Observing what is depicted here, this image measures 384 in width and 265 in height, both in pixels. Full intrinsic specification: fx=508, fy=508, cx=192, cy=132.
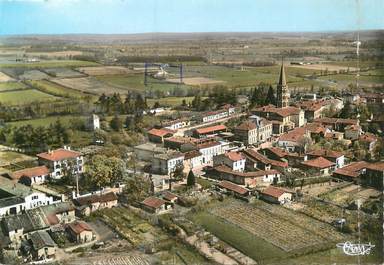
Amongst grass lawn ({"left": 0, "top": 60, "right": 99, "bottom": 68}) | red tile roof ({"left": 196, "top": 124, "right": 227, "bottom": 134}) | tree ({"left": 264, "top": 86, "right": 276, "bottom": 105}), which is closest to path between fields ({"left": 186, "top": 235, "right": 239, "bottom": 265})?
red tile roof ({"left": 196, "top": 124, "right": 227, "bottom": 134})

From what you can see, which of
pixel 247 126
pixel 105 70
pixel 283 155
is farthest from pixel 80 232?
pixel 105 70

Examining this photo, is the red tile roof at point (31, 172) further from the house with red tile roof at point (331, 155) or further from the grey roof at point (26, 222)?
the house with red tile roof at point (331, 155)

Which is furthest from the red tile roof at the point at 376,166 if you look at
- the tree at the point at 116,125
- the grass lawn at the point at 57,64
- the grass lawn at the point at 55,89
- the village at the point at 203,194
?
the grass lawn at the point at 57,64

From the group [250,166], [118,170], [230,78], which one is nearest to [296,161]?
[250,166]

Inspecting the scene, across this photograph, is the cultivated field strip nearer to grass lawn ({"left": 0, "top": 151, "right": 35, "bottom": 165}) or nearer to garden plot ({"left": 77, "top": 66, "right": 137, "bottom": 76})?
grass lawn ({"left": 0, "top": 151, "right": 35, "bottom": 165})

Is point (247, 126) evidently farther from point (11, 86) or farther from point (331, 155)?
point (11, 86)

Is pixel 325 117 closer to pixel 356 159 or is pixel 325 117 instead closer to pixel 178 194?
pixel 356 159
